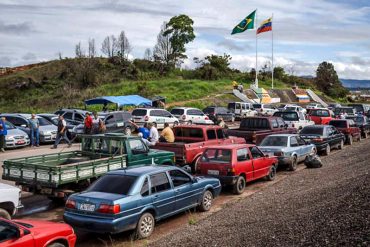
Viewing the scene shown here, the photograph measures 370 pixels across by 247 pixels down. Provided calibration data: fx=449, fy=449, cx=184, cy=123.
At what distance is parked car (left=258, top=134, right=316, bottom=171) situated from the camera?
55.2 ft

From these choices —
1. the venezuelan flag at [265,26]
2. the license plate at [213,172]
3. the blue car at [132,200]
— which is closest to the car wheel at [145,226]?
the blue car at [132,200]

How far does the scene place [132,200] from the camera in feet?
29.7

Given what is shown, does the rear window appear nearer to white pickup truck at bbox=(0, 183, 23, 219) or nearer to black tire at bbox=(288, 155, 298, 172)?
black tire at bbox=(288, 155, 298, 172)

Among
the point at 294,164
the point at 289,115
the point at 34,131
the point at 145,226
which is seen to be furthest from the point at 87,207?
the point at 289,115

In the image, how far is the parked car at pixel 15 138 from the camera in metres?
22.2

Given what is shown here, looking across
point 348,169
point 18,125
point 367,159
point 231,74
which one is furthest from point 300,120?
point 231,74

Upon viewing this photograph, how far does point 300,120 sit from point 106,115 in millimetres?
Result: 11861

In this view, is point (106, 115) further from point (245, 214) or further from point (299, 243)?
point (299, 243)

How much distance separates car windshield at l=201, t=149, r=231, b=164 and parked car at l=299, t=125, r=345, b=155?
8.84 m

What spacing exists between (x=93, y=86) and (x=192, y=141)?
41668mm

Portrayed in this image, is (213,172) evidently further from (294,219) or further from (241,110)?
(241,110)

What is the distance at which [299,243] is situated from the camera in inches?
293

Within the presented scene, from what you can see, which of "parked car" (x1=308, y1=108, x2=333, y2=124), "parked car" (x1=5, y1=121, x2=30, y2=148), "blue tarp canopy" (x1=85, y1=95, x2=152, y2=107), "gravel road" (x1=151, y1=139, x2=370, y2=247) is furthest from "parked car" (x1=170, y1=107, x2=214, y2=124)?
"gravel road" (x1=151, y1=139, x2=370, y2=247)

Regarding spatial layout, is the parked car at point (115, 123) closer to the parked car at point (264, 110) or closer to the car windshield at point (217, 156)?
the car windshield at point (217, 156)
